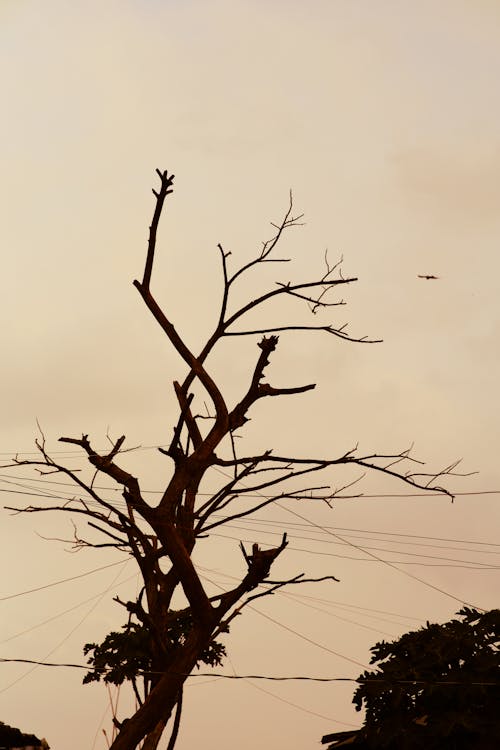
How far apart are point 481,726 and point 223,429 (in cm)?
516

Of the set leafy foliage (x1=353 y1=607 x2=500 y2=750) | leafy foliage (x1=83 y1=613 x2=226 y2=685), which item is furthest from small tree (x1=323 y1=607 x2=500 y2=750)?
leafy foliage (x1=83 y1=613 x2=226 y2=685)

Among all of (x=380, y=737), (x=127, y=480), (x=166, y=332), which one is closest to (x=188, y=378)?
→ (x=166, y=332)

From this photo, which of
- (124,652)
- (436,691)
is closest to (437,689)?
(436,691)

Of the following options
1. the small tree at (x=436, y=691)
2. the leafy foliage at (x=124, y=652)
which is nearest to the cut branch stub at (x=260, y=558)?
the small tree at (x=436, y=691)

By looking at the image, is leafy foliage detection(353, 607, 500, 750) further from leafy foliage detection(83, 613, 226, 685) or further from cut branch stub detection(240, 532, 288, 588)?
leafy foliage detection(83, 613, 226, 685)

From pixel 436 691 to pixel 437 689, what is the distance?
0.03 m

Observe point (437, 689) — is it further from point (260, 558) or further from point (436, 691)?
point (260, 558)

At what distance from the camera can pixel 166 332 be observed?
1418 cm

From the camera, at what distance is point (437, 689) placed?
11555 mm

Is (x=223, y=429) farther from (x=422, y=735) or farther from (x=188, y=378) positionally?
(x=422, y=735)

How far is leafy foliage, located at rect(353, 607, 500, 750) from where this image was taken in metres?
11.1

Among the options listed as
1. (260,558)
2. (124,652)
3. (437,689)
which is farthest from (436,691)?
(124,652)

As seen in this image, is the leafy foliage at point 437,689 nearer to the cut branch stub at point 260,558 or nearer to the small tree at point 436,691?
the small tree at point 436,691

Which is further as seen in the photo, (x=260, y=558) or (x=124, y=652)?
(x=124, y=652)
